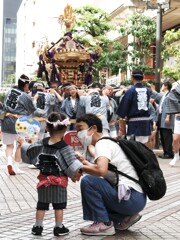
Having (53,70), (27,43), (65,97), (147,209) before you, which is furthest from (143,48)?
(27,43)

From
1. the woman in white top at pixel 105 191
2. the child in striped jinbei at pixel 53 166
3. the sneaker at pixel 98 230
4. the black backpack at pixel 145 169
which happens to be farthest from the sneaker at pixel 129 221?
the child in striped jinbei at pixel 53 166

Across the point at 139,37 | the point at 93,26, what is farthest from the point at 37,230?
the point at 93,26

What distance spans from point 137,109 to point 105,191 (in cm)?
673

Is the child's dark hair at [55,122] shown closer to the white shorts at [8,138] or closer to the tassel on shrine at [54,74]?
the white shorts at [8,138]

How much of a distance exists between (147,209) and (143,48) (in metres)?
17.8

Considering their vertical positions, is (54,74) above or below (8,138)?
above

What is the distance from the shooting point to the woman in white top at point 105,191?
5754mm

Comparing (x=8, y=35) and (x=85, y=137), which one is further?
(x=8, y=35)

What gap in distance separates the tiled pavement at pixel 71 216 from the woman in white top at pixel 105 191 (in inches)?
7.2

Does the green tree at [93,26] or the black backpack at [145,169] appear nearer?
the black backpack at [145,169]

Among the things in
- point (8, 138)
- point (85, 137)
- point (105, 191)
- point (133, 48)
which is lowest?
Result: point (105, 191)

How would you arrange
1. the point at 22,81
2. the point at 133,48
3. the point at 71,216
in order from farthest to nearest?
1. the point at 133,48
2. the point at 22,81
3. the point at 71,216

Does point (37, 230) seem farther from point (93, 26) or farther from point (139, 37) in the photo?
point (93, 26)

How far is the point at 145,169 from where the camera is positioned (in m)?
5.80
